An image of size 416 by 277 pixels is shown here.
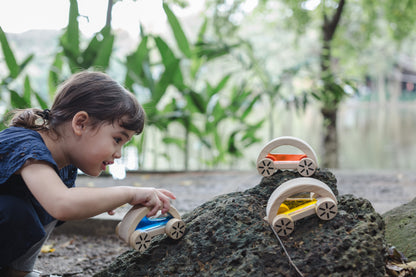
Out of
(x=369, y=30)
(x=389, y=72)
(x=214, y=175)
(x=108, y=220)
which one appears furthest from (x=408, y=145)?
(x=389, y=72)

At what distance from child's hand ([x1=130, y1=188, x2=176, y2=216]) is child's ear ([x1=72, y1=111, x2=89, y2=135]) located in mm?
248

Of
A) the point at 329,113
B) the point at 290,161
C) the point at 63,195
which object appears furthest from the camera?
the point at 329,113

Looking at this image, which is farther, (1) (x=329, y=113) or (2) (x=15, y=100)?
(1) (x=329, y=113)

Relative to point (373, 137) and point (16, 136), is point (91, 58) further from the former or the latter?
point (373, 137)

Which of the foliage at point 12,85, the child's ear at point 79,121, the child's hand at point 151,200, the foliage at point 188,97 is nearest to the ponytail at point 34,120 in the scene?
the child's ear at point 79,121

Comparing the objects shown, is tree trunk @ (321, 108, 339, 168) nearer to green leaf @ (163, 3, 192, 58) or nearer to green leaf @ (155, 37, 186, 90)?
green leaf @ (155, 37, 186, 90)

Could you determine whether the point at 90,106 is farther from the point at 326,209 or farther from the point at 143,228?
the point at 326,209

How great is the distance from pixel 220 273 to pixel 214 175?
7.94ft

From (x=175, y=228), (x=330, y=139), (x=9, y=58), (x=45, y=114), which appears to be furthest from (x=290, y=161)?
(x=330, y=139)

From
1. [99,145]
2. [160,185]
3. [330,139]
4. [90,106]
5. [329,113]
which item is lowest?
[330,139]

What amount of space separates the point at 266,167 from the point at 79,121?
22.5 inches

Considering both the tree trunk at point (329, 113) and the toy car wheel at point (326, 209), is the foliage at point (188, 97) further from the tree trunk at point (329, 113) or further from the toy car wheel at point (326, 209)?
the toy car wheel at point (326, 209)

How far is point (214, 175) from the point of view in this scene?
3.40 metres

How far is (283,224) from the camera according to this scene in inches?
40.2
